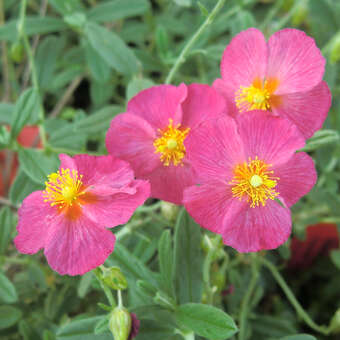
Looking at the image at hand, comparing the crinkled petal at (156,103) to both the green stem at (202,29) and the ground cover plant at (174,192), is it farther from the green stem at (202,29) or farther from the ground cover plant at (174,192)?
the green stem at (202,29)

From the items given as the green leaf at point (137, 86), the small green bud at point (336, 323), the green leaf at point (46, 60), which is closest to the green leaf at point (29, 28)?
the green leaf at point (46, 60)

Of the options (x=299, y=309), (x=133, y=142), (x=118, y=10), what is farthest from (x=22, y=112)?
(x=299, y=309)

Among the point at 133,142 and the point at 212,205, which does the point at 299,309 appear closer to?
the point at 212,205

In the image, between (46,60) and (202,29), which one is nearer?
(202,29)

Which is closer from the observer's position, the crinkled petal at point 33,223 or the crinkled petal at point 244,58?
the crinkled petal at point 33,223

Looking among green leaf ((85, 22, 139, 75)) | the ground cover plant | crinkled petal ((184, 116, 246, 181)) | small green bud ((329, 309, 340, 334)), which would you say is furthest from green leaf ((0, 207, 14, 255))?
small green bud ((329, 309, 340, 334))
